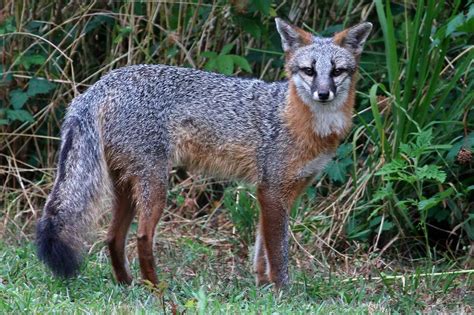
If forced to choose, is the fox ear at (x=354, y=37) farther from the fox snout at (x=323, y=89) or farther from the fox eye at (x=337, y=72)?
the fox snout at (x=323, y=89)

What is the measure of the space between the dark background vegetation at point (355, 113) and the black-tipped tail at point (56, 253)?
179 cm

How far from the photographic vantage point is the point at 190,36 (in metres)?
8.06

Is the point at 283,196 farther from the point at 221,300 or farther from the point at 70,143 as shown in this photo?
the point at 70,143

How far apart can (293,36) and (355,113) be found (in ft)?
3.48

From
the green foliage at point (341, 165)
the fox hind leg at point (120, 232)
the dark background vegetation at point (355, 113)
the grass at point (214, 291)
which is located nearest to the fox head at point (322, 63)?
the dark background vegetation at point (355, 113)

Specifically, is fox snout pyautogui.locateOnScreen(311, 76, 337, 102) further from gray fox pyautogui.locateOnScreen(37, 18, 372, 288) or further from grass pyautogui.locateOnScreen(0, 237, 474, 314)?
grass pyautogui.locateOnScreen(0, 237, 474, 314)

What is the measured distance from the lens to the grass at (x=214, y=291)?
470cm

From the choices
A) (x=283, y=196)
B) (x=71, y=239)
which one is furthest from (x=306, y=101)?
(x=71, y=239)

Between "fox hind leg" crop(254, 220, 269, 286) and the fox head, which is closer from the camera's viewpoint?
the fox head

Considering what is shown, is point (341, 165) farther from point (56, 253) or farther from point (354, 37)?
point (56, 253)

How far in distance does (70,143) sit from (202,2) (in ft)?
8.88

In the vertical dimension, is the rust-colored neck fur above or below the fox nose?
below

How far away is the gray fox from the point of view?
219 inches

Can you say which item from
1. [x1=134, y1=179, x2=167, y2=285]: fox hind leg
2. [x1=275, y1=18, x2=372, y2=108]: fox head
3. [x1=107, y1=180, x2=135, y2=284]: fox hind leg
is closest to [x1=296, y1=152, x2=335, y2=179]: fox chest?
[x1=275, y1=18, x2=372, y2=108]: fox head
